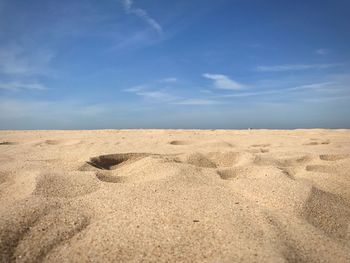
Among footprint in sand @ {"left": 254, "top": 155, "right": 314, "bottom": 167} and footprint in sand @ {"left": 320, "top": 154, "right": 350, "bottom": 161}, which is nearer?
footprint in sand @ {"left": 254, "top": 155, "right": 314, "bottom": 167}

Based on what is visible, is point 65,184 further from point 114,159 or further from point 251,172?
point 251,172

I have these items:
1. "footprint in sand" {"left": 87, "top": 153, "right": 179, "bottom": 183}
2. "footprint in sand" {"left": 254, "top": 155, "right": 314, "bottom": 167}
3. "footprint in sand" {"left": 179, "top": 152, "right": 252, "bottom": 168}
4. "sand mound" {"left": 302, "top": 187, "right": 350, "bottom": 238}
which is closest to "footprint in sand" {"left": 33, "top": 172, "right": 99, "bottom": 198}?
"footprint in sand" {"left": 87, "top": 153, "right": 179, "bottom": 183}

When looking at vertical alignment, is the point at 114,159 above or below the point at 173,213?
above

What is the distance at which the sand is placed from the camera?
58.1 inches

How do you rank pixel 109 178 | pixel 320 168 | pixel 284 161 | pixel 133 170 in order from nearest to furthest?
pixel 109 178 < pixel 133 170 < pixel 320 168 < pixel 284 161

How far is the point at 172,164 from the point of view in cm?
286

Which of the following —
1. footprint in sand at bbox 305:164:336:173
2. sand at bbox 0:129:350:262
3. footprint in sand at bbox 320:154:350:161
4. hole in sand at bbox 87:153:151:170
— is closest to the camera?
sand at bbox 0:129:350:262

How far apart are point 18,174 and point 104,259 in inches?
60.5

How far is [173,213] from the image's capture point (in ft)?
6.11

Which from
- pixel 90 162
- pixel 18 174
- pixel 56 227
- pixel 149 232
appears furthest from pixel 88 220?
pixel 90 162

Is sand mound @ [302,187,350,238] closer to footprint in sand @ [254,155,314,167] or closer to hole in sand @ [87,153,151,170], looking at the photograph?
footprint in sand @ [254,155,314,167]

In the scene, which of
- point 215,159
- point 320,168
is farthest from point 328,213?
point 215,159

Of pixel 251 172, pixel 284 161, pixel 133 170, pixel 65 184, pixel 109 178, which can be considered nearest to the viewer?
pixel 65 184

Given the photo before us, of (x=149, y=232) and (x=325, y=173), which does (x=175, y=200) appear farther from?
(x=325, y=173)
